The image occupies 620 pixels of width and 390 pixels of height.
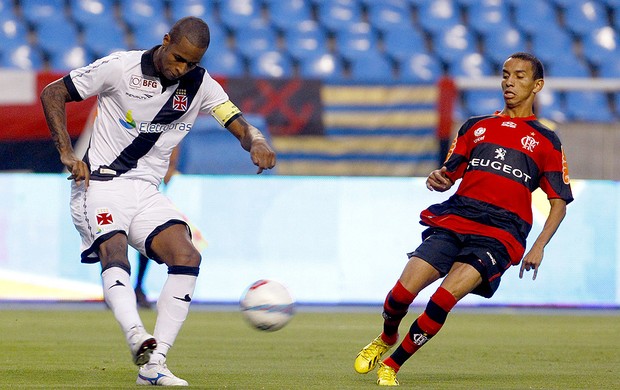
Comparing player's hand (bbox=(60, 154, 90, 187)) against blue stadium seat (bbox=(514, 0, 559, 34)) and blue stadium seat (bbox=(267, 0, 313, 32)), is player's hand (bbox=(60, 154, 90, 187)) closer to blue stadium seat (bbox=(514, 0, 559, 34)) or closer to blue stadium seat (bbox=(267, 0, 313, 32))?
blue stadium seat (bbox=(267, 0, 313, 32))

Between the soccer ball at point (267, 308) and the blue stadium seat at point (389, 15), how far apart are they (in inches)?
428

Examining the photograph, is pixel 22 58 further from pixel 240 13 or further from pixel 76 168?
pixel 76 168

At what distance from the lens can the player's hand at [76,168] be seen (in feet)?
18.2

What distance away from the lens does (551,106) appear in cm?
1587

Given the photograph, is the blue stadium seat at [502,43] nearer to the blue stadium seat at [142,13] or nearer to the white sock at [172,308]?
the blue stadium seat at [142,13]

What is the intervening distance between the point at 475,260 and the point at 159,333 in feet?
5.37

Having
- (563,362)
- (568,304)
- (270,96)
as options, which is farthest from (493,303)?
(563,362)

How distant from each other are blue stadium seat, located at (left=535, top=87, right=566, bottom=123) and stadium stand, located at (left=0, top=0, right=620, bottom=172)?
0.05 ft

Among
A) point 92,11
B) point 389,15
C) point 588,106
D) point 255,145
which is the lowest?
point 588,106

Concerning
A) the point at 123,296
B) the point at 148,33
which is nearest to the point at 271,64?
the point at 148,33

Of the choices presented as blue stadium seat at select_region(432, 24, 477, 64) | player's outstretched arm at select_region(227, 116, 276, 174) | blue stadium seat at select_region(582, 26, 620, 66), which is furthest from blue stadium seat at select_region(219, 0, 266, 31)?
player's outstretched arm at select_region(227, 116, 276, 174)

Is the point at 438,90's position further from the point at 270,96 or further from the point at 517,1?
the point at 517,1

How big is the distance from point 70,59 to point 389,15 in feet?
15.2

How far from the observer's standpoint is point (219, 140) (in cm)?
1273
